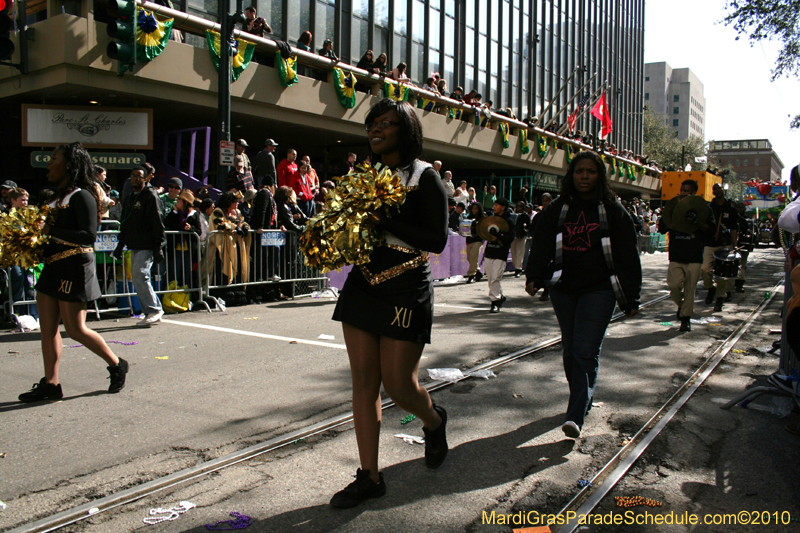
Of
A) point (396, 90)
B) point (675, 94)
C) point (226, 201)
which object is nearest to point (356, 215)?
point (226, 201)

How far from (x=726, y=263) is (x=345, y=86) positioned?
12.0 m

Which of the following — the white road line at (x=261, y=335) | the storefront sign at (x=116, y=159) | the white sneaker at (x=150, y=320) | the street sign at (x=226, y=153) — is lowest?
the white road line at (x=261, y=335)

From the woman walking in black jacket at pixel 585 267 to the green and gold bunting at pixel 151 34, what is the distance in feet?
39.8

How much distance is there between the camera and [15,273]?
813 centimetres

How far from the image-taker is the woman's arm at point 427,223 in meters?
3.08

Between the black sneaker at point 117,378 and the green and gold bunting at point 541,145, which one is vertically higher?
the green and gold bunting at point 541,145

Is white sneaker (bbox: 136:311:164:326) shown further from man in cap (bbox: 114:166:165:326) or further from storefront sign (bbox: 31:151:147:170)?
storefront sign (bbox: 31:151:147:170)

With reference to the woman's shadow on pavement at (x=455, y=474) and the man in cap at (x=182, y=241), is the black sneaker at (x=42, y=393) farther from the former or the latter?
the man in cap at (x=182, y=241)

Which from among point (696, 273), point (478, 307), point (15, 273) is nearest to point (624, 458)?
point (696, 273)

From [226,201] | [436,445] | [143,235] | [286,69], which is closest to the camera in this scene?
[436,445]

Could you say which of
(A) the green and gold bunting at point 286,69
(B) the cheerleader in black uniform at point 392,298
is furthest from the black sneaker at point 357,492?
(A) the green and gold bunting at point 286,69

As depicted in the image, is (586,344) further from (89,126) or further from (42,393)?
(89,126)

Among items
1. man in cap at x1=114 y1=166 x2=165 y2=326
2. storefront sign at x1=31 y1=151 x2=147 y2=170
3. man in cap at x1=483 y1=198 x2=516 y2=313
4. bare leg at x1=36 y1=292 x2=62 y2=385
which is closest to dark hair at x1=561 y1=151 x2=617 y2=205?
bare leg at x1=36 y1=292 x2=62 y2=385

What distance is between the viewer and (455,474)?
3572mm
